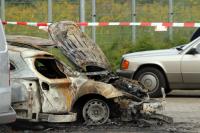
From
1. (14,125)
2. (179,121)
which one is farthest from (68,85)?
(179,121)

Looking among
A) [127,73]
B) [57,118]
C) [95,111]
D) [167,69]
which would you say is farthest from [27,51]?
[167,69]

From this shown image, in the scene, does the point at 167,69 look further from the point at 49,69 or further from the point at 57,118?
the point at 57,118

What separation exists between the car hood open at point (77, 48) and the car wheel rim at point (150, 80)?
3403mm

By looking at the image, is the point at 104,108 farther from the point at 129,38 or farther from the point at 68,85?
the point at 129,38

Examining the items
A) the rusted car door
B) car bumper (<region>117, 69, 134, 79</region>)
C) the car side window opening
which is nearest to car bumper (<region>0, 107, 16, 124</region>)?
the rusted car door


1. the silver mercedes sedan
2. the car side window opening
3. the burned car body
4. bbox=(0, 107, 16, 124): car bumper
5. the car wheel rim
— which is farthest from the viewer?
the car wheel rim

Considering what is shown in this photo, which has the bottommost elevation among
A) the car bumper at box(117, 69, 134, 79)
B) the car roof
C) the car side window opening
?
the car bumper at box(117, 69, 134, 79)

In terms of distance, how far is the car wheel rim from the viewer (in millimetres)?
14031

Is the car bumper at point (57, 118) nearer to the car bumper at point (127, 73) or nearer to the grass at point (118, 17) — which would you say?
the car bumper at point (127, 73)

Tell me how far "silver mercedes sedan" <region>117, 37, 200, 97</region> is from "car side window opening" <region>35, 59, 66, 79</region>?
4.37 m

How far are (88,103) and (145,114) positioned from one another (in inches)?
40.5

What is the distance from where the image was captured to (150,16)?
21.2 meters

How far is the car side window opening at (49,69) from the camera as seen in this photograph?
971 cm

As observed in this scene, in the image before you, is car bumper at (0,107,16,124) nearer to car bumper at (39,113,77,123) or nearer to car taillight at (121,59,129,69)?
car bumper at (39,113,77,123)
